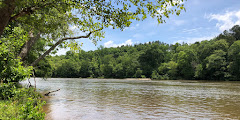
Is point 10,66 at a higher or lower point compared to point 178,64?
lower

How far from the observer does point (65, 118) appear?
10.5m

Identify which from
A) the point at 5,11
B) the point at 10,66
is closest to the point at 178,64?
the point at 10,66

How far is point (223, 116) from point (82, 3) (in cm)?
1033

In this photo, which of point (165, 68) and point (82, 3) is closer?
point (82, 3)

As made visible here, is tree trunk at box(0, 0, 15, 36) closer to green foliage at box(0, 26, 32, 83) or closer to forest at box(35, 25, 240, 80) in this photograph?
green foliage at box(0, 26, 32, 83)

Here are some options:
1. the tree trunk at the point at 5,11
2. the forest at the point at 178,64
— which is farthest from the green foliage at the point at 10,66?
the forest at the point at 178,64

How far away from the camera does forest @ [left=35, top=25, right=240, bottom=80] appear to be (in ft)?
200

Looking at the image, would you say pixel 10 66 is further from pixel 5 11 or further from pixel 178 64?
pixel 178 64

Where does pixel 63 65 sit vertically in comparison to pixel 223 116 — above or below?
above

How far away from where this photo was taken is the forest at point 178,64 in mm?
60906

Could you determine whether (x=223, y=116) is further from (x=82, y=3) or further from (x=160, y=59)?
(x=160, y=59)

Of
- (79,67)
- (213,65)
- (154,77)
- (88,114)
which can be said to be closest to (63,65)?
(79,67)

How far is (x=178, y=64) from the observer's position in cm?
8225

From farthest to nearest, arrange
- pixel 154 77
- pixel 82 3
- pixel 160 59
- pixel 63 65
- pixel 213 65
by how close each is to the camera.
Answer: pixel 63 65 < pixel 160 59 < pixel 154 77 < pixel 213 65 < pixel 82 3
